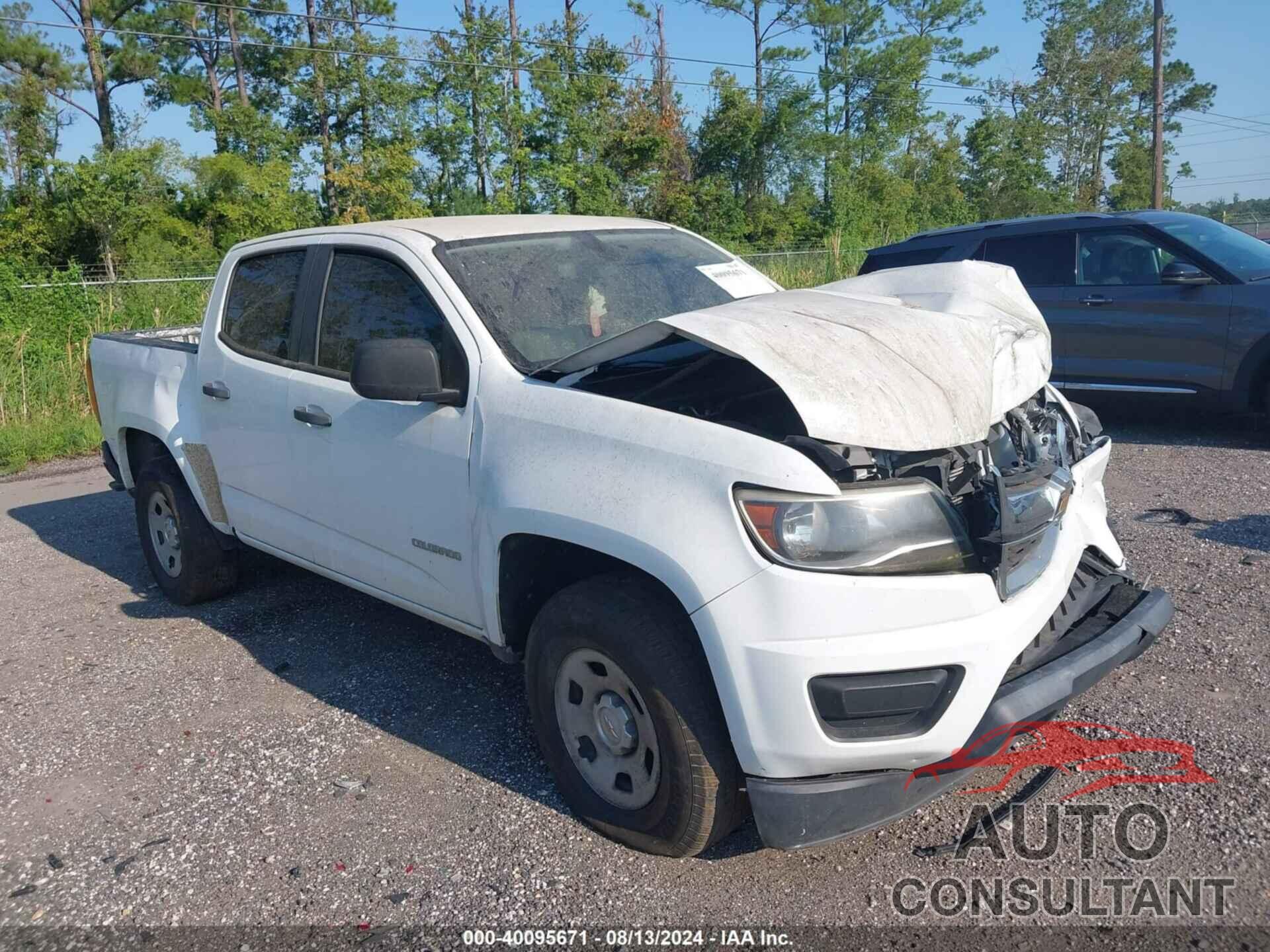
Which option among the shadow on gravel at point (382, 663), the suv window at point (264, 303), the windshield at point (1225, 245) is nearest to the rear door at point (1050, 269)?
the windshield at point (1225, 245)

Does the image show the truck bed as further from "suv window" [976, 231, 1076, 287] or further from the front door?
"suv window" [976, 231, 1076, 287]

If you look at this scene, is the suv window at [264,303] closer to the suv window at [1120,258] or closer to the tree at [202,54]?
the suv window at [1120,258]

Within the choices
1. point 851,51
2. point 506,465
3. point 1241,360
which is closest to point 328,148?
point 851,51

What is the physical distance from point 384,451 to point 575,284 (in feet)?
3.17

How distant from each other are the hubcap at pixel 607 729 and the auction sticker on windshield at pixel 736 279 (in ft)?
6.60

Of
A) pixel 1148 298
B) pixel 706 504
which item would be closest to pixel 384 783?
pixel 706 504

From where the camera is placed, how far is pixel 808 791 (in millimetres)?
2531

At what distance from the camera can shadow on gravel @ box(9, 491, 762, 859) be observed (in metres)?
3.63

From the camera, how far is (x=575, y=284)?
3.88 metres

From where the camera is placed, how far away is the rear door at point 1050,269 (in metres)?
8.43

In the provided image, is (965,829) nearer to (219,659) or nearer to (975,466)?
(975,466)

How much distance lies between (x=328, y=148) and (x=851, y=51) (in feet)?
75.5

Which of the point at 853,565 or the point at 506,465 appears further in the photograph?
the point at 506,465

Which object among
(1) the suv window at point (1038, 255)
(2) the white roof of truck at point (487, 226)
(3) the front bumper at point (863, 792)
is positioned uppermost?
(2) the white roof of truck at point (487, 226)
